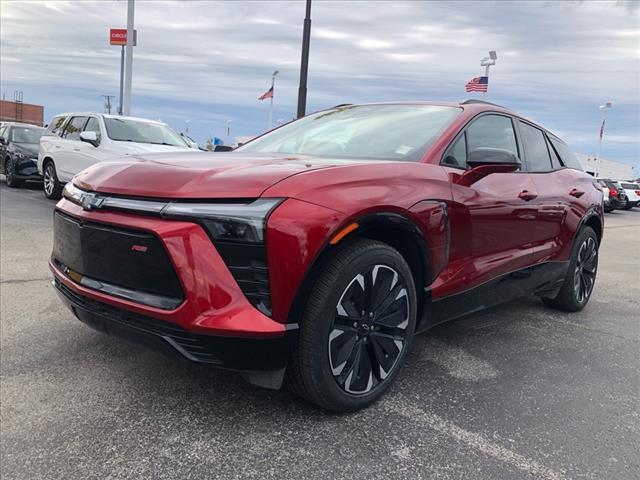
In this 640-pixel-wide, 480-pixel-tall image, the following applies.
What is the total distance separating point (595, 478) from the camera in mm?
2291

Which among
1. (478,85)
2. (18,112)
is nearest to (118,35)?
(478,85)

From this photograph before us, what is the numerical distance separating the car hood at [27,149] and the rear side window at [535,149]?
39.2 ft

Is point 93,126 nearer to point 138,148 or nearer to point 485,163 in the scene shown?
point 138,148

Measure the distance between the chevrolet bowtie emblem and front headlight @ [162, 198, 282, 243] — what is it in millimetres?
469

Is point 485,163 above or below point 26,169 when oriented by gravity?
above

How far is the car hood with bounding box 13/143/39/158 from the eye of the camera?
1290 centimetres

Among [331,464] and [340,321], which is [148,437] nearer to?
[331,464]

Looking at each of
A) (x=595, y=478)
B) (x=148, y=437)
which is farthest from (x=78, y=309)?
(x=595, y=478)

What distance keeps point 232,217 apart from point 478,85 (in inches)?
724

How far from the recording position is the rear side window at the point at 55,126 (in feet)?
37.0

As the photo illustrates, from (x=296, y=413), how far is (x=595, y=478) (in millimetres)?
1320

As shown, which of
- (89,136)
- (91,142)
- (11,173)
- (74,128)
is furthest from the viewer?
(11,173)

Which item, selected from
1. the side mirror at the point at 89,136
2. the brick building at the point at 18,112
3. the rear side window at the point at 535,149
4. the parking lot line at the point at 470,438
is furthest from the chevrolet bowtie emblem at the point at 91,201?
the brick building at the point at 18,112

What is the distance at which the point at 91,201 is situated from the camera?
252cm
